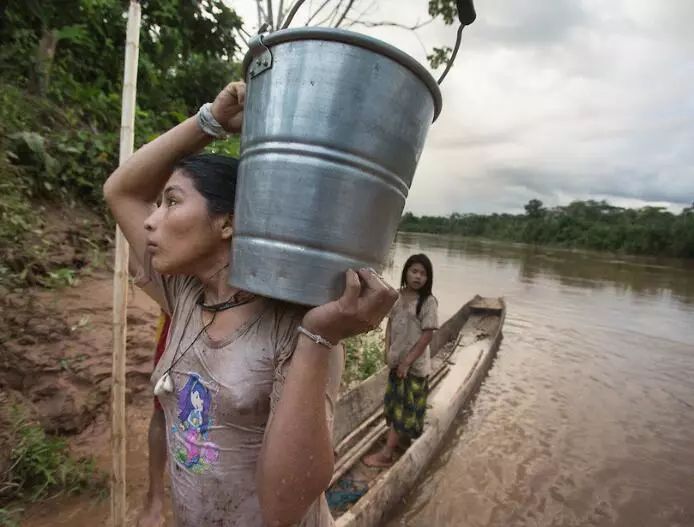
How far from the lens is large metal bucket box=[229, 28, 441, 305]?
817 mm

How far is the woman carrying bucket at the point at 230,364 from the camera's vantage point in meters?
0.85

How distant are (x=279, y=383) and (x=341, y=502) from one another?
302 centimetres

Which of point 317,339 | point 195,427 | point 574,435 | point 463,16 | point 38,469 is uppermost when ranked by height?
point 463,16

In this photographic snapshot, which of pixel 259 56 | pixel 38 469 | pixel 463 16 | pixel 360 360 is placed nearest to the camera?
pixel 259 56

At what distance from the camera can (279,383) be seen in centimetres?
91

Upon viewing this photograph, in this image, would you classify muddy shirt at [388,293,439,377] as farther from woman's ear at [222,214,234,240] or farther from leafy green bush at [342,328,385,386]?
woman's ear at [222,214,234,240]

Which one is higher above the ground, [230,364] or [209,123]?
[209,123]

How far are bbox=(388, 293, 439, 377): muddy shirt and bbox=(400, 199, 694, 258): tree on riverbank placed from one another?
883 inches

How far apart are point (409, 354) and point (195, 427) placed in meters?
3.02

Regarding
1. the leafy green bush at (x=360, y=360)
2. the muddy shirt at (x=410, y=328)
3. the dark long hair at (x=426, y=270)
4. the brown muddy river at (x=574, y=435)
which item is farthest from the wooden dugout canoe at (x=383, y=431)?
the dark long hair at (x=426, y=270)

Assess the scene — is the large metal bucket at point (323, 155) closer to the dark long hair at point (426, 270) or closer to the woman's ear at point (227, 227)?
the woman's ear at point (227, 227)

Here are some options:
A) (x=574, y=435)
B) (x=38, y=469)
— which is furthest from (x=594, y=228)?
(x=38, y=469)

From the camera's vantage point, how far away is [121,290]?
2.01 metres

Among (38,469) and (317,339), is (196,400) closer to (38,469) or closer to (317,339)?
(317,339)
